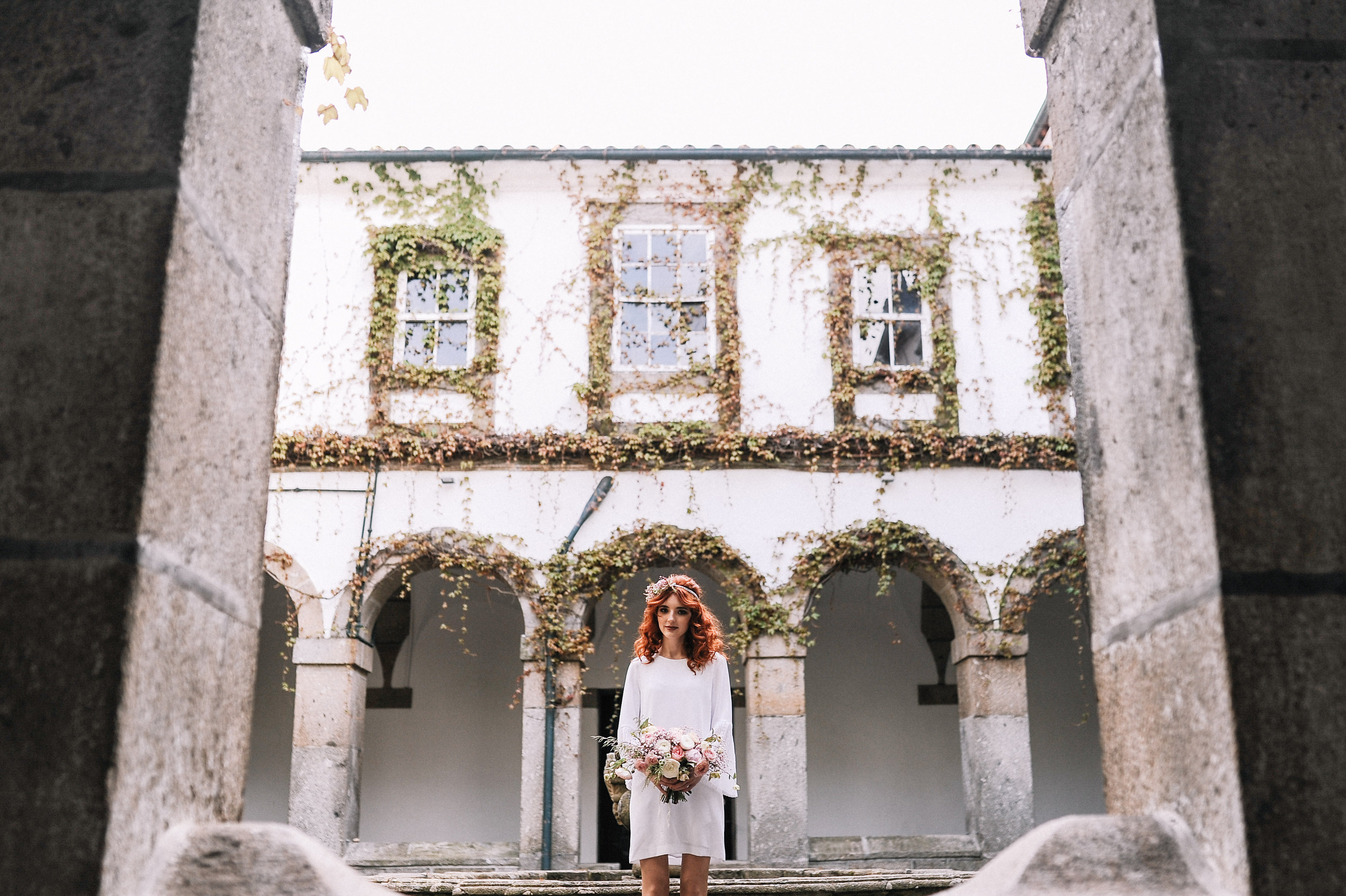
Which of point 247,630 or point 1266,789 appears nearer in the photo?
point 1266,789

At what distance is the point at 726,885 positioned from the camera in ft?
22.9

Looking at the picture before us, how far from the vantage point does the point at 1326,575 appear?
149 cm

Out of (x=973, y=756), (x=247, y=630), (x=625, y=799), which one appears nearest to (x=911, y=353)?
(x=973, y=756)

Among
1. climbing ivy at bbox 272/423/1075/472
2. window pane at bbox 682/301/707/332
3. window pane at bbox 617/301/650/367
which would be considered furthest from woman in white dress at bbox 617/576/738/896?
window pane at bbox 682/301/707/332

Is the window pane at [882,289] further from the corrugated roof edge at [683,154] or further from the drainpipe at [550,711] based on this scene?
the drainpipe at [550,711]

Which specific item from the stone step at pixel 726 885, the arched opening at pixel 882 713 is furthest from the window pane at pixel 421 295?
the stone step at pixel 726 885

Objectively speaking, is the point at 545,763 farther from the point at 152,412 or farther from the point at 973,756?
the point at 152,412

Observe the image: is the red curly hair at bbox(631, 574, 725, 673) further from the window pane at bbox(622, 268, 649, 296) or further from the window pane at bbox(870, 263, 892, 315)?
the window pane at bbox(870, 263, 892, 315)

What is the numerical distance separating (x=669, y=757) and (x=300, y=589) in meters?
7.26

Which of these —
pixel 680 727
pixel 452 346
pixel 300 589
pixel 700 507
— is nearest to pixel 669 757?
pixel 680 727

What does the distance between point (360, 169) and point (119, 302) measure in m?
10.8

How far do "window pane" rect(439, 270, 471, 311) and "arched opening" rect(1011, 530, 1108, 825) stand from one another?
646 centimetres

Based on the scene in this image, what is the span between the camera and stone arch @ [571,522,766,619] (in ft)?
35.3

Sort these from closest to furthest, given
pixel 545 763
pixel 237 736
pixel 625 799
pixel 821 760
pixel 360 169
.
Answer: pixel 237 736
pixel 625 799
pixel 545 763
pixel 360 169
pixel 821 760
